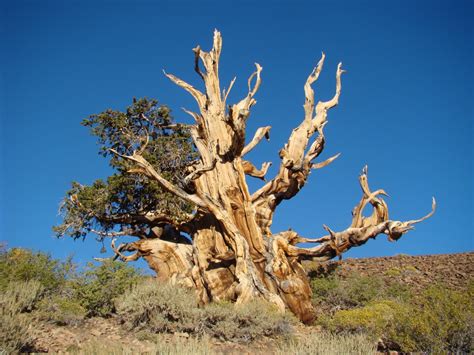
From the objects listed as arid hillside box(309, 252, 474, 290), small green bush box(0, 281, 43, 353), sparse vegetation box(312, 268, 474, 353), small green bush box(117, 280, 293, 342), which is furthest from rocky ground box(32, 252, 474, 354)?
sparse vegetation box(312, 268, 474, 353)

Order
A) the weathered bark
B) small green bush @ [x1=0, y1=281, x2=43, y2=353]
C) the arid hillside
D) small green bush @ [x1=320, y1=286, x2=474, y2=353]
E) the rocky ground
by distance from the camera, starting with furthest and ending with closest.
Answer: the arid hillside, the weathered bark, the rocky ground, small green bush @ [x1=320, y1=286, x2=474, y2=353], small green bush @ [x1=0, y1=281, x2=43, y2=353]

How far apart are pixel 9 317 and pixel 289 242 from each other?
8.91 meters

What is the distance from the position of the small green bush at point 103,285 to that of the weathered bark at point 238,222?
219cm

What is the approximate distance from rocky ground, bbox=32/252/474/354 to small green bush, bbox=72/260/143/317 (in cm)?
47

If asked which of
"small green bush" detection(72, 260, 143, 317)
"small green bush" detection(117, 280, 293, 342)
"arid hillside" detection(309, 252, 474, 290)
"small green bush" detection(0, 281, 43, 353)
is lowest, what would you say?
"small green bush" detection(0, 281, 43, 353)

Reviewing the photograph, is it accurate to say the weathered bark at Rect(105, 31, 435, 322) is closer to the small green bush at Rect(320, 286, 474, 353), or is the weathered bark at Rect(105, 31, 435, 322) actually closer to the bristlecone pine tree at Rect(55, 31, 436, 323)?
the bristlecone pine tree at Rect(55, 31, 436, 323)

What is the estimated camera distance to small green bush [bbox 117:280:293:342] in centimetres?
1046

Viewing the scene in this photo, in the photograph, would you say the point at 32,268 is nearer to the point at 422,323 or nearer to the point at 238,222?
the point at 238,222

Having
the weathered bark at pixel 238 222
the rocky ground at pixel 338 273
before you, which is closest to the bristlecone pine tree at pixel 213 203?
the weathered bark at pixel 238 222

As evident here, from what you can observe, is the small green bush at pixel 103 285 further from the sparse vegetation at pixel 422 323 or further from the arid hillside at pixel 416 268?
the arid hillside at pixel 416 268

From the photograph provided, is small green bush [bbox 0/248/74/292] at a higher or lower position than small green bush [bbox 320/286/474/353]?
higher

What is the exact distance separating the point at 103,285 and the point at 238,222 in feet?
14.5

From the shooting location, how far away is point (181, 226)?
16.3 m

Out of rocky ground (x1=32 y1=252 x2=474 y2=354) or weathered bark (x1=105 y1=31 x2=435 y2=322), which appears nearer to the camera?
rocky ground (x1=32 y1=252 x2=474 y2=354)
